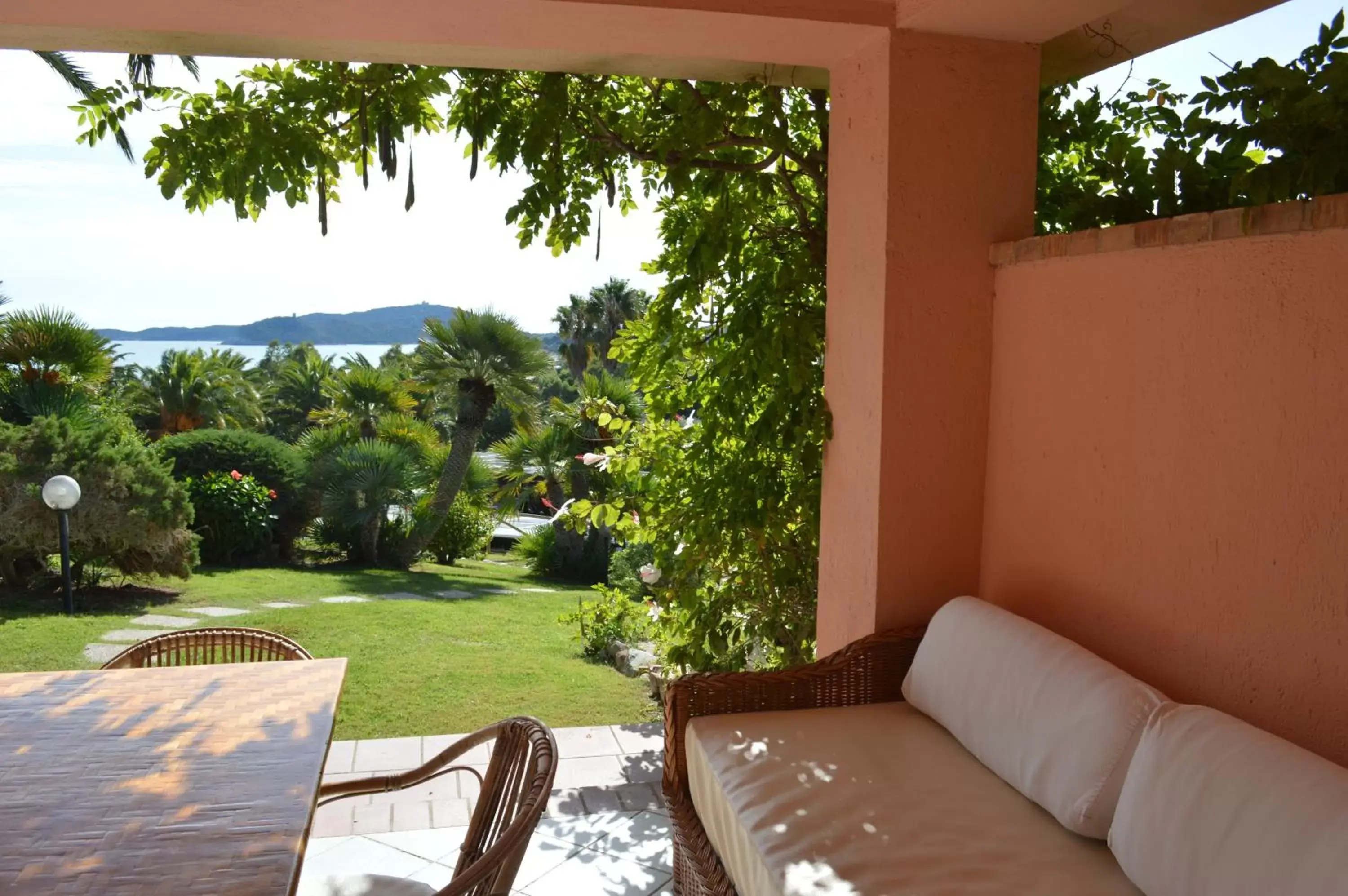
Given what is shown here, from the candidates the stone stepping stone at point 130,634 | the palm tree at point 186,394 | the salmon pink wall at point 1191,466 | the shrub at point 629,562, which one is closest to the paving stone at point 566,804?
the salmon pink wall at point 1191,466

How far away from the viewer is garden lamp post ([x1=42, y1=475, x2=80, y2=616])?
7402 millimetres

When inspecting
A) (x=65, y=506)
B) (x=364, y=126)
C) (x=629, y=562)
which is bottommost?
(x=629, y=562)

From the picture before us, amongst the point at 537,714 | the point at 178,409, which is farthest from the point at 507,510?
the point at 537,714

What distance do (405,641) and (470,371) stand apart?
527 cm

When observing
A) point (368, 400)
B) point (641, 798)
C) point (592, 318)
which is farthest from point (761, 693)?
point (592, 318)

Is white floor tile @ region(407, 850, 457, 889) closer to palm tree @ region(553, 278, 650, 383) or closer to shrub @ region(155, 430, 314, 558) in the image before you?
shrub @ region(155, 430, 314, 558)

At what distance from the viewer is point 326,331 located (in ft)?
80.4

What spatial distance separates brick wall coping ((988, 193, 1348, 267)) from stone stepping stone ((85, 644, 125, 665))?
23.0ft

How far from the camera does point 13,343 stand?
10102mm

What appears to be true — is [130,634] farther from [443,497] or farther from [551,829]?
[551,829]

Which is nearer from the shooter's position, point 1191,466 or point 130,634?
point 1191,466

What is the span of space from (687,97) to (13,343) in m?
9.86

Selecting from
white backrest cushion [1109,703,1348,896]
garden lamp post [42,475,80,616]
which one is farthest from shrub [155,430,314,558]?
white backrest cushion [1109,703,1348,896]

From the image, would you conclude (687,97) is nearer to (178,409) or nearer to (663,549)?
(663,549)
